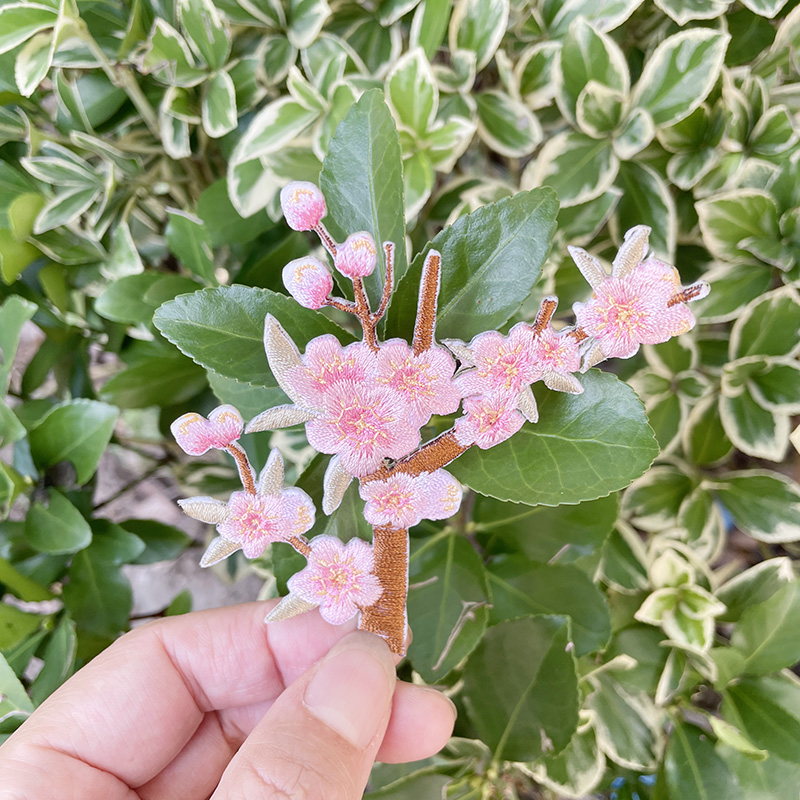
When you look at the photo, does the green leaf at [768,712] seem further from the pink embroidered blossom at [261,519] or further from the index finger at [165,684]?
the pink embroidered blossom at [261,519]

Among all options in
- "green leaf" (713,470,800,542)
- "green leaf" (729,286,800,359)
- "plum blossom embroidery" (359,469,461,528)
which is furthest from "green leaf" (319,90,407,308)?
"green leaf" (713,470,800,542)

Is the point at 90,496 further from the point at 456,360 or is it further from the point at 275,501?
the point at 456,360

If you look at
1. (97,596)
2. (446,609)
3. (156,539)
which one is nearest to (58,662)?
(97,596)

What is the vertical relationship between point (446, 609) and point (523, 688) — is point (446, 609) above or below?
above

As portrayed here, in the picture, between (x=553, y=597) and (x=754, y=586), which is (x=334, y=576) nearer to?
(x=553, y=597)

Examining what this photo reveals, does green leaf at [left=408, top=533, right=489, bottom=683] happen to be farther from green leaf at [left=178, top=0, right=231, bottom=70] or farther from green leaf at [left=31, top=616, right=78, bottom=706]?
green leaf at [left=178, top=0, right=231, bottom=70]

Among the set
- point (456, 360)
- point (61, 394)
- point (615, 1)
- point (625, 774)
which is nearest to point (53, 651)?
point (61, 394)
